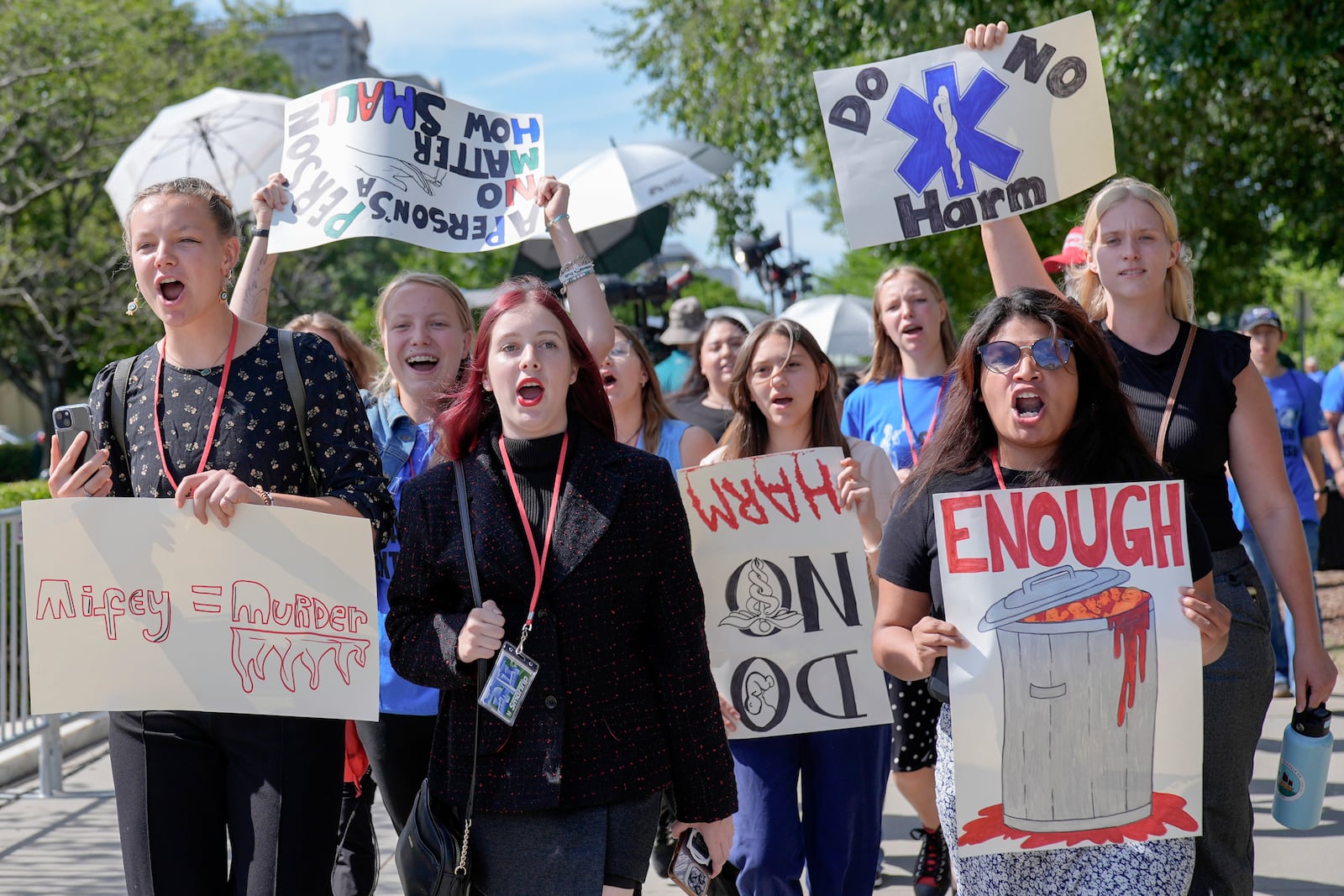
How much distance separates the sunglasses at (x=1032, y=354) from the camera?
9.54ft

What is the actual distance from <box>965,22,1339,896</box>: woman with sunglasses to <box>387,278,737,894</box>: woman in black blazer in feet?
4.11

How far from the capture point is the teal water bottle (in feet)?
11.1

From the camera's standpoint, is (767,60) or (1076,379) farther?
(767,60)

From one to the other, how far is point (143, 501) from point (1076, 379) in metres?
2.01

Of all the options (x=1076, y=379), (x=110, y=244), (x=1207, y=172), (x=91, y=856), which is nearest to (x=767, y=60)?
(x=1207, y=172)

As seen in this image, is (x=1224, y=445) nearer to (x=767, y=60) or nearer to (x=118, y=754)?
(x=118, y=754)

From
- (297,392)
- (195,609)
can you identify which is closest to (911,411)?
(297,392)

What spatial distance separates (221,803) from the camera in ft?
9.73

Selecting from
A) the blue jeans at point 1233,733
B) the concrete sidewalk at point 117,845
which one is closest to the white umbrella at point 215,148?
the concrete sidewalk at point 117,845

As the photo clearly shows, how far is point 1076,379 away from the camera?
298 cm

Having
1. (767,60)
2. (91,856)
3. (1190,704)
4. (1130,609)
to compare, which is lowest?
(91,856)

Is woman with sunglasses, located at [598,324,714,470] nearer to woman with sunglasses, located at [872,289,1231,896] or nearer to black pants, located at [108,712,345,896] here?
woman with sunglasses, located at [872,289,1231,896]

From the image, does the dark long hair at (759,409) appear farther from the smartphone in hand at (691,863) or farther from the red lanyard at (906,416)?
the smartphone in hand at (691,863)

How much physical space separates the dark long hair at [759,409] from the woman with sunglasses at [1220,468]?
106 centimetres
